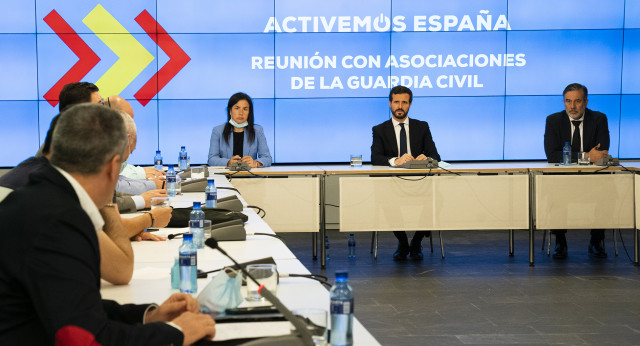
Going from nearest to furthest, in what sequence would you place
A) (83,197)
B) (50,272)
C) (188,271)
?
1. (50,272)
2. (83,197)
3. (188,271)

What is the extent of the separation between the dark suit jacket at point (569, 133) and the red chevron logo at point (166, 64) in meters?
3.50

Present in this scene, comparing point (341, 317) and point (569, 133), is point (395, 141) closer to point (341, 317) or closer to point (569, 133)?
point (569, 133)

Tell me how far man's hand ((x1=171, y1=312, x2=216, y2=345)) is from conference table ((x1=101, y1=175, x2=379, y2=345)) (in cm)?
4

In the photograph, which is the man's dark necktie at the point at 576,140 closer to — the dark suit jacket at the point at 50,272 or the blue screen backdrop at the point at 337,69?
the blue screen backdrop at the point at 337,69

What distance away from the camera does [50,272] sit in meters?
1.44

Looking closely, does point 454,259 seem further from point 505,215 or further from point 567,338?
point 567,338

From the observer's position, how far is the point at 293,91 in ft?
25.1

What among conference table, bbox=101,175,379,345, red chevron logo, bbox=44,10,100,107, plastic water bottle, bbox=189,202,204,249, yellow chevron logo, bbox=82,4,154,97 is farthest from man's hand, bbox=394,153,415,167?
plastic water bottle, bbox=189,202,204,249

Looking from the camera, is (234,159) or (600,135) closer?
(234,159)

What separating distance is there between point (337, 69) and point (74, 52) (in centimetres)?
254

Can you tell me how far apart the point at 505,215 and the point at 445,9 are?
101 inches

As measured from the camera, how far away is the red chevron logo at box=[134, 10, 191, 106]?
7.45 m

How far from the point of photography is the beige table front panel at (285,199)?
5.98 m

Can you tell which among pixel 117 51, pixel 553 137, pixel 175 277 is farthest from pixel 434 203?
pixel 175 277
